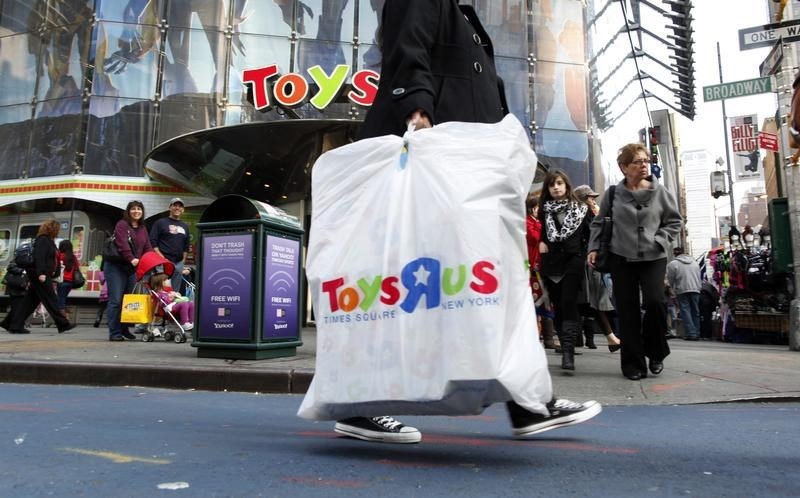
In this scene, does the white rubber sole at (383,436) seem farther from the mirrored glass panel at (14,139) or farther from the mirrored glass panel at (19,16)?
the mirrored glass panel at (19,16)

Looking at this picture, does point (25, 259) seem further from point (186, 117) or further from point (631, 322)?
point (631, 322)

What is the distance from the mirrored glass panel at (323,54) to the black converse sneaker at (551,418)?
13.4 m

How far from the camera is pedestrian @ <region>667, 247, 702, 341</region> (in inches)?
470

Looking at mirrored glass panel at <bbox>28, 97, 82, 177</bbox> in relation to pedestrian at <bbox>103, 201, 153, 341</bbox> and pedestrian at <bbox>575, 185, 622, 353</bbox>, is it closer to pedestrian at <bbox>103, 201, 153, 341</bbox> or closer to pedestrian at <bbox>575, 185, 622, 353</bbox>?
pedestrian at <bbox>103, 201, 153, 341</bbox>

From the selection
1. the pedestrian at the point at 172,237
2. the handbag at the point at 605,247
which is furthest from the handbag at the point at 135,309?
the handbag at the point at 605,247

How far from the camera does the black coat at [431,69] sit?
262cm

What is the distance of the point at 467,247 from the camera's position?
83.0 inches

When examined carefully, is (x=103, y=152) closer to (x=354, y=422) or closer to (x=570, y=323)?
(x=570, y=323)

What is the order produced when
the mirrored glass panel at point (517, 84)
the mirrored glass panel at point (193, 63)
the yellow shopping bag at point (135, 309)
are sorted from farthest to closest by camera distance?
the mirrored glass panel at point (517, 84)
the mirrored glass panel at point (193, 63)
the yellow shopping bag at point (135, 309)

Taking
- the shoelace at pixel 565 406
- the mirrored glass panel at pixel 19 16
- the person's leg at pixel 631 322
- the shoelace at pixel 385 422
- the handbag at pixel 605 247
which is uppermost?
the mirrored glass panel at pixel 19 16

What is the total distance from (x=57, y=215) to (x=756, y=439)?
1505 centimetres

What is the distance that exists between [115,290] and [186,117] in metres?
6.99

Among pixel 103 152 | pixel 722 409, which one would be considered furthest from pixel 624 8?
pixel 722 409

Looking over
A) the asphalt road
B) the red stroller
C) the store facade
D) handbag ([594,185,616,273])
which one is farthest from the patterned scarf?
the store facade
